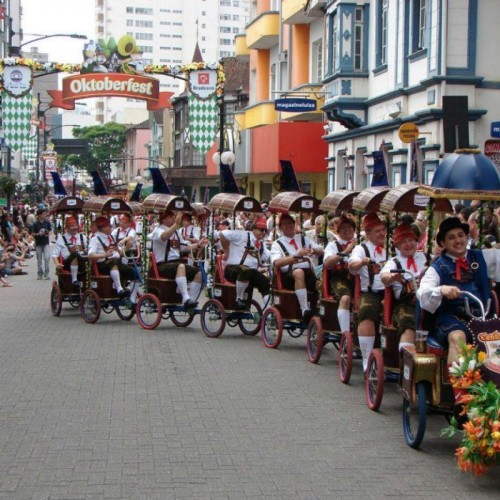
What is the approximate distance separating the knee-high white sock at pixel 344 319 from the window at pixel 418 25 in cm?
1217

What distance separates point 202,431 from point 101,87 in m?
19.2

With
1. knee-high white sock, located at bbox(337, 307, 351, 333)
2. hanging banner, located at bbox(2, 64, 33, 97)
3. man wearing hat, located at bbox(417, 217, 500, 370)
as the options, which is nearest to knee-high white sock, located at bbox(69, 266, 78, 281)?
knee-high white sock, located at bbox(337, 307, 351, 333)

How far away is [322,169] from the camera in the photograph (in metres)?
34.3

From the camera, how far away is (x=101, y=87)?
26.5 meters

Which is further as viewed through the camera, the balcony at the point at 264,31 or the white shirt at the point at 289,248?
the balcony at the point at 264,31

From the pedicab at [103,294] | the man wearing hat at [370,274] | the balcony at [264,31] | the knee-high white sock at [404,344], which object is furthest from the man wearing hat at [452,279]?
the balcony at [264,31]

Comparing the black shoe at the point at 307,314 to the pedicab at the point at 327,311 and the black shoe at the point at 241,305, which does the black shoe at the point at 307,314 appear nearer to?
the pedicab at the point at 327,311

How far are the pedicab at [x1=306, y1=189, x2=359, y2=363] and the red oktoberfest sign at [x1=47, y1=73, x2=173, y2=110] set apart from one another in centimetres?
1492

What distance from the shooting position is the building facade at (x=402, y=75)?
20.8 meters

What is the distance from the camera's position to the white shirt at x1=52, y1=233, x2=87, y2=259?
18.0 metres

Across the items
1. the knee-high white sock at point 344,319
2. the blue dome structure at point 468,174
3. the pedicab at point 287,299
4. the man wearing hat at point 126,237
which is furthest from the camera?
the man wearing hat at point 126,237

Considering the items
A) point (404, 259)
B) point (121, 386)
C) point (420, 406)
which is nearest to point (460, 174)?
point (404, 259)

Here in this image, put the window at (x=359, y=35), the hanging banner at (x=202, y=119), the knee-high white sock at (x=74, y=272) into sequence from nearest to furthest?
the knee-high white sock at (x=74, y=272), the window at (x=359, y=35), the hanging banner at (x=202, y=119)

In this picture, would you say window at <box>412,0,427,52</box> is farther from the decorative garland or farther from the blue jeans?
the blue jeans
